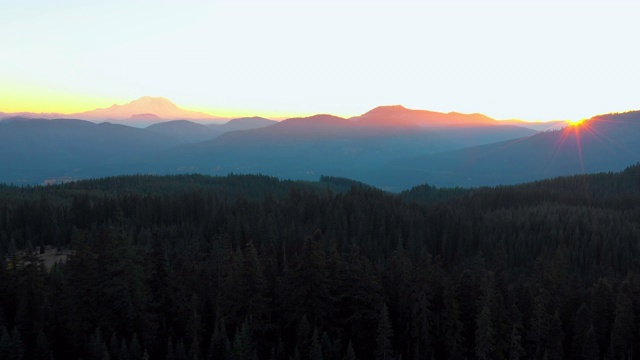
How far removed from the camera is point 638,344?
5394cm

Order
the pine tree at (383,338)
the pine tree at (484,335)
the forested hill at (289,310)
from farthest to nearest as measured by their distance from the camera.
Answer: the forested hill at (289,310)
the pine tree at (484,335)
the pine tree at (383,338)

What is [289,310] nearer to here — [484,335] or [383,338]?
[383,338]

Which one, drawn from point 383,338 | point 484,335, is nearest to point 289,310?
point 383,338

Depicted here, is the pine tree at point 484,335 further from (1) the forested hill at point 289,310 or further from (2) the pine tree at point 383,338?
(2) the pine tree at point 383,338

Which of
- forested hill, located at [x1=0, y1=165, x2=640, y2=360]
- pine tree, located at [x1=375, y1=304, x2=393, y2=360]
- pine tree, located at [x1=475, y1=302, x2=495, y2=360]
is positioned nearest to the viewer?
pine tree, located at [x1=375, y1=304, x2=393, y2=360]

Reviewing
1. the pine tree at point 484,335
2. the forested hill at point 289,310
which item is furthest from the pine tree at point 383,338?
the pine tree at point 484,335

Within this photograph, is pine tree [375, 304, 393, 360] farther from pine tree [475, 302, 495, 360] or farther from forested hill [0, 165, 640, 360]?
pine tree [475, 302, 495, 360]

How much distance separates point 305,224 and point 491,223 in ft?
189

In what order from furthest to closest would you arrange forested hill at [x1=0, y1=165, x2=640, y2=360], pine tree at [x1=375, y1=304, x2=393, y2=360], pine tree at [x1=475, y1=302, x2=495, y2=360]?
forested hill at [x1=0, y1=165, x2=640, y2=360] < pine tree at [x1=475, y1=302, x2=495, y2=360] < pine tree at [x1=375, y1=304, x2=393, y2=360]

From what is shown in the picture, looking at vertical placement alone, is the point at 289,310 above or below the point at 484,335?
above

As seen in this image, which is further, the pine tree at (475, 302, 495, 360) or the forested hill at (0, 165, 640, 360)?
the forested hill at (0, 165, 640, 360)

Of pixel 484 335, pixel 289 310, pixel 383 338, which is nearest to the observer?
pixel 383 338

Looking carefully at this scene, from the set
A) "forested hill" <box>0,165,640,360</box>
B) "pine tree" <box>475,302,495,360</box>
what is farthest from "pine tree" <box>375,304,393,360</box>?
"pine tree" <box>475,302,495,360</box>

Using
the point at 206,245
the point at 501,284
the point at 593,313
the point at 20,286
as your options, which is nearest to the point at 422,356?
the point at 501,284
